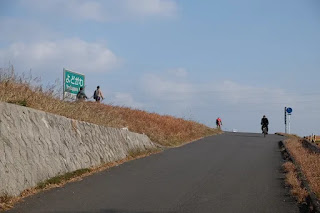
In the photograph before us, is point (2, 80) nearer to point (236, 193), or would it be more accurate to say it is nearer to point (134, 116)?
point (236, 193)

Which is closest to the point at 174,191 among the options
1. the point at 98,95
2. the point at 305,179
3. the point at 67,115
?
the point at 305,179

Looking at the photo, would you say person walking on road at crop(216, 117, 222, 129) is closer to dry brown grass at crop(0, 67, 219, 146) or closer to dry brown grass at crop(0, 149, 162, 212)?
dry brown grass at crop(0, 67, 219, 146)

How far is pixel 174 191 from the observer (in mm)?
9469

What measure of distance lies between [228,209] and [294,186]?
283 cm

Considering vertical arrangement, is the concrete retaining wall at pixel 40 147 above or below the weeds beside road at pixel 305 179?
above

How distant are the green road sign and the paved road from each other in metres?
4.94

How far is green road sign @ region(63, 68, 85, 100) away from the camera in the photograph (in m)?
17.4

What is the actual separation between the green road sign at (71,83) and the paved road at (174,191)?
4942 millimetres

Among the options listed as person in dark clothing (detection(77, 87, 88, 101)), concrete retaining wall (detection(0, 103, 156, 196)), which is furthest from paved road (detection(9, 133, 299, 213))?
person in dark clothing (detection(77, 87, 88, 101))

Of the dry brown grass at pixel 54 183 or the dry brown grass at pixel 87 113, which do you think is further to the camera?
the dry brown grass at pixel 87 113

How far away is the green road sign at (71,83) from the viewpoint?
17.4 meters

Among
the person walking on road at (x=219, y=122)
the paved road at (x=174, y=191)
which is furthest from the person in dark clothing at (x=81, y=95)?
the person walking on road at (x=219, y=122)

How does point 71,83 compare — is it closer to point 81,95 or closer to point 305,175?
point 81,95

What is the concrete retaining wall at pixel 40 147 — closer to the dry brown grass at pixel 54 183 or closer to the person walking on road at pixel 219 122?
the dry brown grass at pixel 54 183
